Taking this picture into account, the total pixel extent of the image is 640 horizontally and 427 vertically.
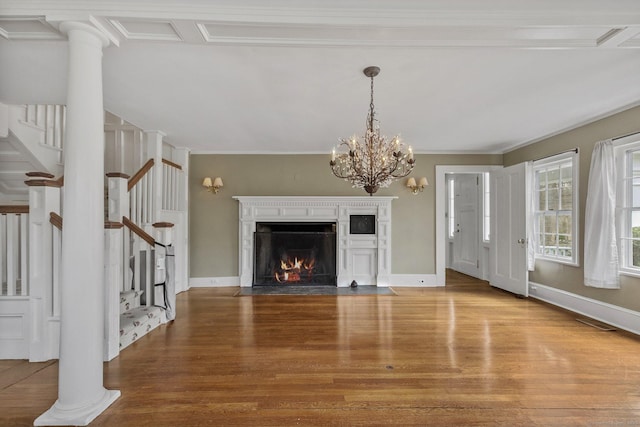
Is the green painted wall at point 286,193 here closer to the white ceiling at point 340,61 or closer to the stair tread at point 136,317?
the white ceiling at point 340,61

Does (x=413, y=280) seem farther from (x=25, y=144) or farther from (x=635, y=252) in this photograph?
(x=25, y=144)

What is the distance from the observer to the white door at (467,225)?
6.25 metres

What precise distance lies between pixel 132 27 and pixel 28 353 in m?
2.90

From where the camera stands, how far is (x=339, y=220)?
5.28 m

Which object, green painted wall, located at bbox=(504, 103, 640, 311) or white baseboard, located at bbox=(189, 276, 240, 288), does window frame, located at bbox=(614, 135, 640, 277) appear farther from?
white baseboard, located at bbox=(189, 276, 240, 288)

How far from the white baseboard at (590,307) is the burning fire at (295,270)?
12.2ft

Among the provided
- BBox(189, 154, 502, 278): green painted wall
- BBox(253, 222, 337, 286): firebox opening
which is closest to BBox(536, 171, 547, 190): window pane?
BBox(189, 154, 502, 278): green painted wall

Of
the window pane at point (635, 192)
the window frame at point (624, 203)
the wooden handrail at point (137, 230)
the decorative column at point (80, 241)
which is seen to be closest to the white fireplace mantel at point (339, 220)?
the wooden handrail at point (137, 230)

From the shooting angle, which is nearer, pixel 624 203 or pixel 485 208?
pixel 624 203

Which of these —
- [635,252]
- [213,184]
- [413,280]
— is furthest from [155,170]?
[635,252]

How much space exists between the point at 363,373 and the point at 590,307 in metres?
3.41

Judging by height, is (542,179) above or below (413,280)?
above

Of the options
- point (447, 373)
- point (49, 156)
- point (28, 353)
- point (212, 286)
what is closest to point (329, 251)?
point (212, 286)

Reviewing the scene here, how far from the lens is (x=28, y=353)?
2557mm
